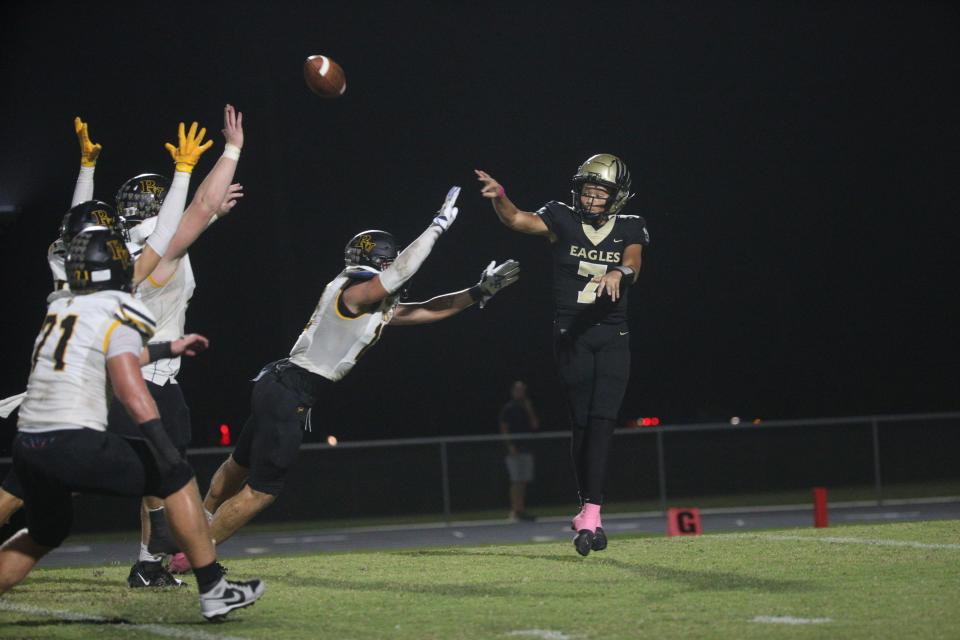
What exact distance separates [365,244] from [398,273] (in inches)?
23.4

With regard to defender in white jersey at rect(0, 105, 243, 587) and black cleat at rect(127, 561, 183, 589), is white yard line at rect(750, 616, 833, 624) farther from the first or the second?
black cleat at rect(127, 561, 183, 589)

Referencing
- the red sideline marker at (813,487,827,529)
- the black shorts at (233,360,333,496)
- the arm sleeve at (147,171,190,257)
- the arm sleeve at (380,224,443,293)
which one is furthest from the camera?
the red sideline marker at (813,487,827,529)

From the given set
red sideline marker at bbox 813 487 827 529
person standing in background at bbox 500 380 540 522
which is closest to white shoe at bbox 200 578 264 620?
red sideline marker at bbox 813 487 827 529

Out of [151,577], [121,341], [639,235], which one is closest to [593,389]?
[639,235]

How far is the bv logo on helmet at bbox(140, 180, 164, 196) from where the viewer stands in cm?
734

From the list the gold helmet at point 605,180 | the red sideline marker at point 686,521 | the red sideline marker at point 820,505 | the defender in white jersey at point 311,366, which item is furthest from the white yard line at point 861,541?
the defender in white jersey at point 311,366

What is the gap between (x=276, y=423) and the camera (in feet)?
23.1

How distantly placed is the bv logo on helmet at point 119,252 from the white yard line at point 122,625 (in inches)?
61.6

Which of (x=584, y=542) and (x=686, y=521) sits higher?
(x=584, y=542)

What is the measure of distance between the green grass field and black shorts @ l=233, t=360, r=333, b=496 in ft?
2.03

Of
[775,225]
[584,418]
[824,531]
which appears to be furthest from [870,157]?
[584,418]

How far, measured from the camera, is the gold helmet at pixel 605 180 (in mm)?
8008

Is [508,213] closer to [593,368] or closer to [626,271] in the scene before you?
[626,271]

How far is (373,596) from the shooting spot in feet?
21.2
